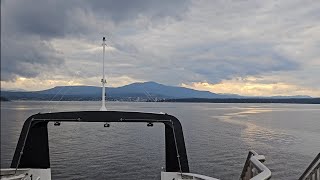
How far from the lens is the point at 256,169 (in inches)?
209

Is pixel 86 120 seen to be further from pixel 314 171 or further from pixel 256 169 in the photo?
pixel 314 171

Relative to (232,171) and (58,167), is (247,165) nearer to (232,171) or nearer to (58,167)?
Result: (232,171)

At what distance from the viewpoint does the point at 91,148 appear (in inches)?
1152

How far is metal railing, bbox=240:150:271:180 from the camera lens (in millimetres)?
3998

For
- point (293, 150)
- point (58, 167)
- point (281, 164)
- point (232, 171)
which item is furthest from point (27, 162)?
point (293, 150)

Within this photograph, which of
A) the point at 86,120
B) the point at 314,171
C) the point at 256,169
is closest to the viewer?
the point at 256,169

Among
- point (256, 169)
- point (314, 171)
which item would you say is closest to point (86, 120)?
point (256, 169)

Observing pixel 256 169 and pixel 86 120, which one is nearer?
pixel 256 169

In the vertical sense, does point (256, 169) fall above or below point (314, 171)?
above

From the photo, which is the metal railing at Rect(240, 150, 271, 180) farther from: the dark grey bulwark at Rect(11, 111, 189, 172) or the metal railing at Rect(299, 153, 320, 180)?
the dark grey bulwark at Rect(11, 111, 189, 172)

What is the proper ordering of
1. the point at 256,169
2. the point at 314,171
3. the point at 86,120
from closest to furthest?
the point at 256,169, the point at 314,171, the point at 86,120

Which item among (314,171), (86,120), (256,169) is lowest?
(314,171)

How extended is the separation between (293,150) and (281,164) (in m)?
7.35

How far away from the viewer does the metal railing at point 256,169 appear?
4.00m
